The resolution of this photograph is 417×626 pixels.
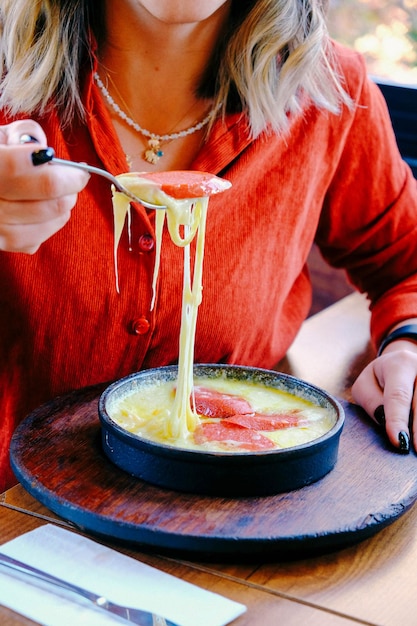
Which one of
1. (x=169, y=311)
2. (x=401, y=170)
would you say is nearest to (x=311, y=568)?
(x=169, y=311)

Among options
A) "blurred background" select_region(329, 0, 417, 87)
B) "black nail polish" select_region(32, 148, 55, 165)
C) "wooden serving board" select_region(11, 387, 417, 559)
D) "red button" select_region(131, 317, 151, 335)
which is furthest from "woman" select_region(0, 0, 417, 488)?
"blurred background" select_region(329, 0, 417, 87)

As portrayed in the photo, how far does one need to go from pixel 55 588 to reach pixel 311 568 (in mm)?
331

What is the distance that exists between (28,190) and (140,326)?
58 centimetres

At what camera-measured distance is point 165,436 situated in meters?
1.26

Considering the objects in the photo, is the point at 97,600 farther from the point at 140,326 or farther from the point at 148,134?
the point at 148,134

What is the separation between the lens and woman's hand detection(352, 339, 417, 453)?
1.38 meters

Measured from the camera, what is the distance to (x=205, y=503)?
1.14 meters

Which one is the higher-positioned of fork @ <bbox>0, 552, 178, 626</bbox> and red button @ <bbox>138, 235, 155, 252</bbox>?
red button @ <bbox>138, 235, 155, 252</bbox>

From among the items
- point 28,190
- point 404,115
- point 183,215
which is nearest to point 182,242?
point 183,215

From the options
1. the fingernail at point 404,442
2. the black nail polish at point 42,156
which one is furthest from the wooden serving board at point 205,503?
the black nail polish at point 42,156

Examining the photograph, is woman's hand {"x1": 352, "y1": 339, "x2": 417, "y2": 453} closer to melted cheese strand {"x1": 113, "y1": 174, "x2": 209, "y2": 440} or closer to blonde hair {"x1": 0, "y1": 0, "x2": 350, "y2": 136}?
melted cheese strand {"x1": 113, "y1": 174, "x2": 209, "y2": 440}

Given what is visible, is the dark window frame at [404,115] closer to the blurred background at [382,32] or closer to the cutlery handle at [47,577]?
the blurred background at [382,32]

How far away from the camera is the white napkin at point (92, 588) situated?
975 millimetres

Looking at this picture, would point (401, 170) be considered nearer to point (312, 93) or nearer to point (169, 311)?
point (312, 93)
